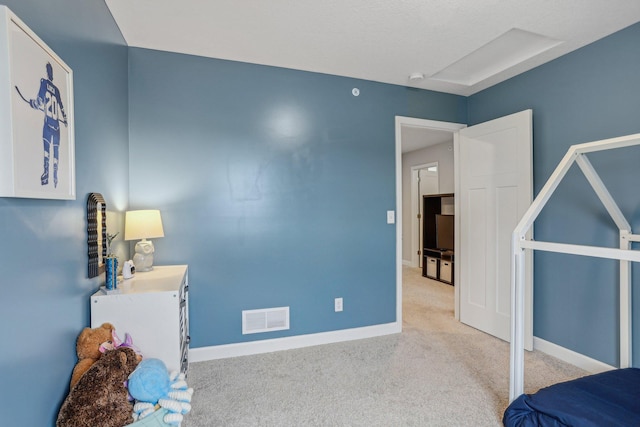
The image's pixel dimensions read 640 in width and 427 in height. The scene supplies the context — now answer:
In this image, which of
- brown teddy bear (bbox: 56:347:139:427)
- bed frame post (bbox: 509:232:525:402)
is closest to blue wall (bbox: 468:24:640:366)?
bed frame post (bbox: 509:232:525:402)

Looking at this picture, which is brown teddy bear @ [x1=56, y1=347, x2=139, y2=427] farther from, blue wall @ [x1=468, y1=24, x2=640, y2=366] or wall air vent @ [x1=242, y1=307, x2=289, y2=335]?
blue wall @ [x1=468, y1=24, x2=640, y2=366]

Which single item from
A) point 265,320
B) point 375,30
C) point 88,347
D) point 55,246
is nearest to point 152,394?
point 88,347

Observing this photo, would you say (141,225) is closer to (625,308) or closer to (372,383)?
(372,383)

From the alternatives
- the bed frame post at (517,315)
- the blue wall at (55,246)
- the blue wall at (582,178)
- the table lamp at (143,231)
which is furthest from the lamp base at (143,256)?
the blue wall at (582,178)

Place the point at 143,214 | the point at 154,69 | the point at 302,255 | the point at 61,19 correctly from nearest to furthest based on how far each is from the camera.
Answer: the point at 61,19 → the point at 143,214 → the point at 154,69 → the point at 302,255

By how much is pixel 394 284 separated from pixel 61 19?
2935 mm

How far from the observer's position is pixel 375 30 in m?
2.15

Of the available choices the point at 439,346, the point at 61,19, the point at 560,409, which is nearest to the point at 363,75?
the point at 61,19

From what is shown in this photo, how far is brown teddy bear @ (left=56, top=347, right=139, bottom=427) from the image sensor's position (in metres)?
1.16

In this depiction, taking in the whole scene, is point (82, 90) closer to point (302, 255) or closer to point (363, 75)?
point (302, 255)

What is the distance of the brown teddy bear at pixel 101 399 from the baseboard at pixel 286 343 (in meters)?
1.29

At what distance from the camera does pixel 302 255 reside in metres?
2.79

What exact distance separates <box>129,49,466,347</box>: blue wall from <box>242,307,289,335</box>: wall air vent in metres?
0.05

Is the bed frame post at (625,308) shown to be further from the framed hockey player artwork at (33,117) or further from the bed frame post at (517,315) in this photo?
the framed hockey player artwork at (33,117)
